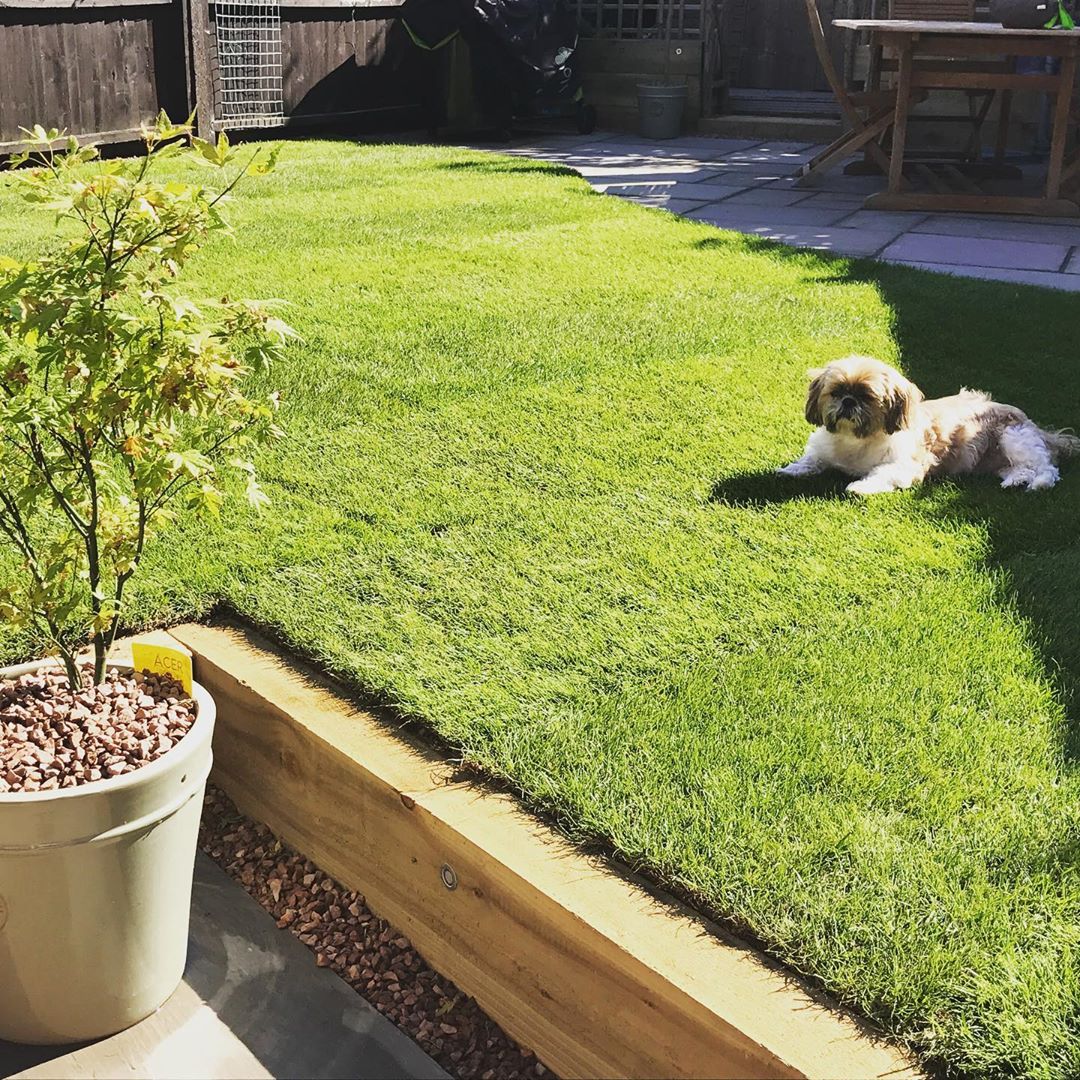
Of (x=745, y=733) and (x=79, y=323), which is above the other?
(x=79, y=323)

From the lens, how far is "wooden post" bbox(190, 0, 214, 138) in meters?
12.5

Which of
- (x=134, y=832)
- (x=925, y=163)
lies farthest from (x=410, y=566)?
(x=925, y=163)

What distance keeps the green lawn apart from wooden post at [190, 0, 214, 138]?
6.46m

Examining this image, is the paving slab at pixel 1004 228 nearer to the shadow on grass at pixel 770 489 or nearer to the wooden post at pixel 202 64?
the shadow on grass at pixel 770 489

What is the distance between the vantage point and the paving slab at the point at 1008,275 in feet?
25.5

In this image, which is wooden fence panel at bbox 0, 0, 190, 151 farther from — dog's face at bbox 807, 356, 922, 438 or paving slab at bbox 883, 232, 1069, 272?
dog's face at bbox 807, 356, 922, 438

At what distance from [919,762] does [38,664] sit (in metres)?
1.93

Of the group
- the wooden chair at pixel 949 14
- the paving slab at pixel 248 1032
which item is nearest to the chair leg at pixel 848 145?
the wooden chair at pixel 949 14

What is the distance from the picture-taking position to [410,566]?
3.87 m

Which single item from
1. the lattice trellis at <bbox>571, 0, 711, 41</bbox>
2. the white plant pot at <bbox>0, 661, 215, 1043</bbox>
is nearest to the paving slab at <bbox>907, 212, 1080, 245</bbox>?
the lattice trellis at <bbox>571, 0, 711, 41</bbox>

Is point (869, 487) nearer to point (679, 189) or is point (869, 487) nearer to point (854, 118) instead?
point (679, 189)

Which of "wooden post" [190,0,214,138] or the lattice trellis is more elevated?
the lattice trellis

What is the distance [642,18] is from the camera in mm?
15977

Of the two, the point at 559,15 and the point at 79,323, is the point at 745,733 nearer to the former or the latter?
the point at 79,323
